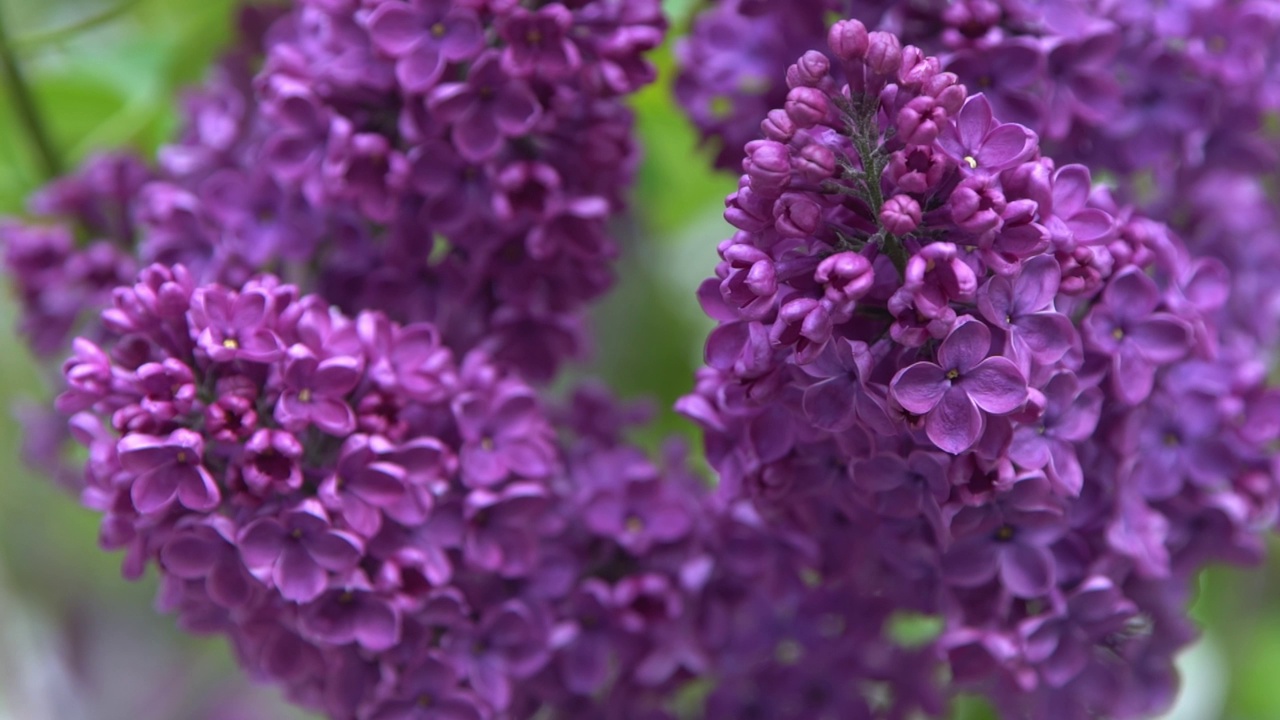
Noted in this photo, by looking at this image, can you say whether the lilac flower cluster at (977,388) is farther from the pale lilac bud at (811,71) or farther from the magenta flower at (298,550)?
the magenta flower at (298,550)

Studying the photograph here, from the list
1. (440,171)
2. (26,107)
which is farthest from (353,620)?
(26,107)

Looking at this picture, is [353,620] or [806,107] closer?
[806,107]

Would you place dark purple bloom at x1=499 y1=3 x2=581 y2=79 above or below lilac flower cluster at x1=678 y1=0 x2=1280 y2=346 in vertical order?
above

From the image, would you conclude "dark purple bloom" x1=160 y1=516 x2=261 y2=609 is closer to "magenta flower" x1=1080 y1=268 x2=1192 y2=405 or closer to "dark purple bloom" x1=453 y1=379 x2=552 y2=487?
"dark purple bloom" x1=453 y1=379 x2=552 y2=487

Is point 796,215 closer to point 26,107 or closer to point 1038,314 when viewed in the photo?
point 1038,314

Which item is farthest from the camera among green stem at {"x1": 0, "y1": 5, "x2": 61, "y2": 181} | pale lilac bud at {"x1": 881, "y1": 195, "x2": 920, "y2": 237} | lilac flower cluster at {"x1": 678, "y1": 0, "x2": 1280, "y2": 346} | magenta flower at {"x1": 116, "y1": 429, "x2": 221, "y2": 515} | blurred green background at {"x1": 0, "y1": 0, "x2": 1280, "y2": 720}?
blurred green background at {"x1": 0, "y1": 0, "x2": 1280, "y2": 720}

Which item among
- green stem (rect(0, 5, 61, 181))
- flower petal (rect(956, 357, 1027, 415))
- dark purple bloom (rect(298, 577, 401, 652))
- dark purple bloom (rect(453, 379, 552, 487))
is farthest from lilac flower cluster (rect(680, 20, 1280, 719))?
green stem (rect(0, 5, 61, 181))
